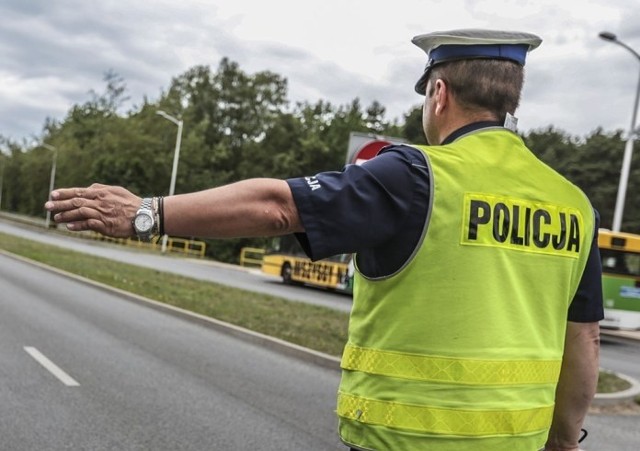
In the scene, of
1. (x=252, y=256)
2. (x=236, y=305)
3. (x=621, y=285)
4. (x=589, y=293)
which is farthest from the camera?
(x=252, y=256)

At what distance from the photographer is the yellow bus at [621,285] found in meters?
17.7

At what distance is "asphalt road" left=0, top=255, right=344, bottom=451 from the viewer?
5551 millimetres

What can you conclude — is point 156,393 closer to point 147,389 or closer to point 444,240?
point 147,389

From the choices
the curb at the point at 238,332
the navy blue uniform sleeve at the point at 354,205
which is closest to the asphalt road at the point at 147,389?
the curb at the point at 238,332

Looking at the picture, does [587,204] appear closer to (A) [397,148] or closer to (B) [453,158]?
(B) [453,158]

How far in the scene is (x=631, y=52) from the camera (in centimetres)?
2131

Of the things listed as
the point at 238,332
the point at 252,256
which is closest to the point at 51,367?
the point at 238,332

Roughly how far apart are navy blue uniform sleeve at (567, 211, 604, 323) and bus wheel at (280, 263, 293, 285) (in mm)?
27059

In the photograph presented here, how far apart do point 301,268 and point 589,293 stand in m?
26.3

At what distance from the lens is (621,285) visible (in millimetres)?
18188

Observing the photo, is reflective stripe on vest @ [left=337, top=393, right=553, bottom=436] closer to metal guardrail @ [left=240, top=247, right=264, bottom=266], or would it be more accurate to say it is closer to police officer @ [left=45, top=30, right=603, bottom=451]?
police officer @ [left=45, top=30, right=603, bottom=451]

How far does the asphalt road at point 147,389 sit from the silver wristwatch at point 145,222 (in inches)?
159

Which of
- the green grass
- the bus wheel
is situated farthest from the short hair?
the bus wheel

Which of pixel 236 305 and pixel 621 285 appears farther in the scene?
pixel 621 285
